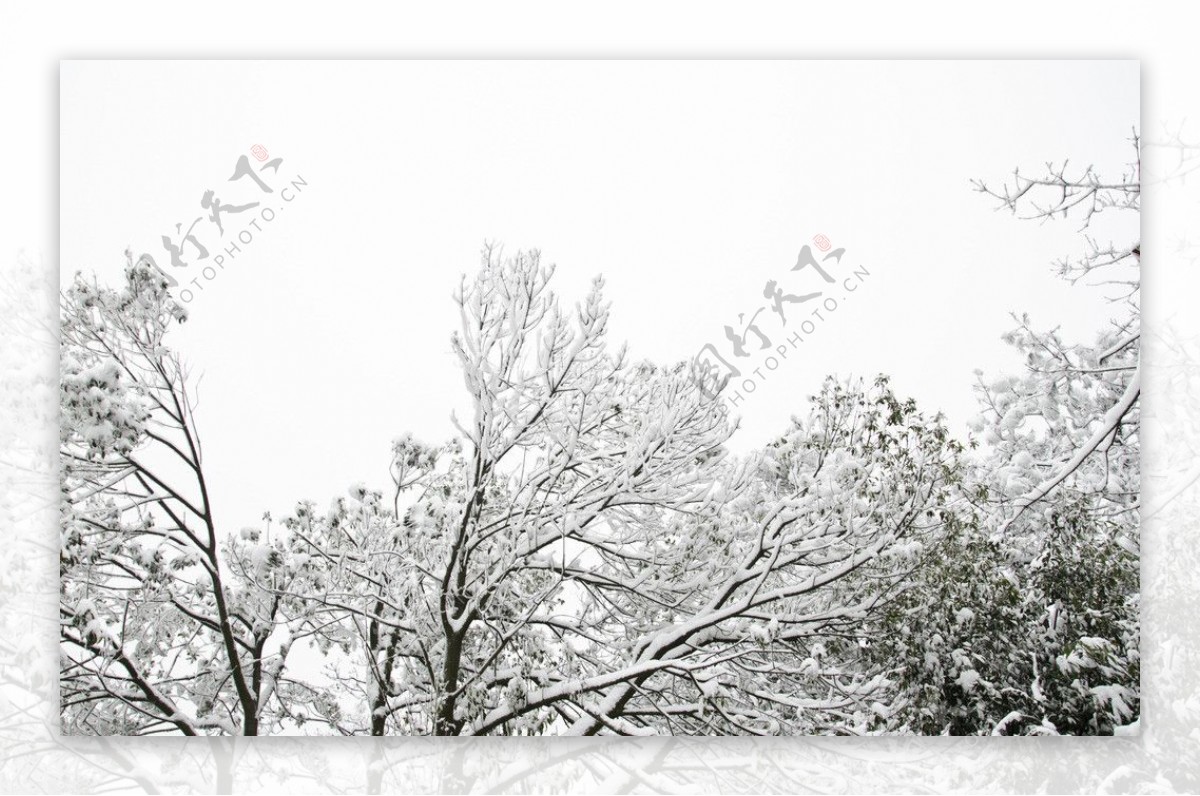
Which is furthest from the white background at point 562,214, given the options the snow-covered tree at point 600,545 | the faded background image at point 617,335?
the snow-covered tree at point 600,545

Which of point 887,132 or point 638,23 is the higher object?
point 638,23

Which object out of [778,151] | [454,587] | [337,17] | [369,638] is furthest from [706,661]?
[337,17]

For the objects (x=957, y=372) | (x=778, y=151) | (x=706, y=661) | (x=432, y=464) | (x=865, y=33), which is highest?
(x=865, y=33)

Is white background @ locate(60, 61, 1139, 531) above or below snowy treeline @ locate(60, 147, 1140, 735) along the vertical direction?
above

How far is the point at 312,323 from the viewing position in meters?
4.27

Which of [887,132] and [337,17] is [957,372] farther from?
[337,17]

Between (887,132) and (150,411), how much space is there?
107 inches
